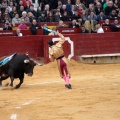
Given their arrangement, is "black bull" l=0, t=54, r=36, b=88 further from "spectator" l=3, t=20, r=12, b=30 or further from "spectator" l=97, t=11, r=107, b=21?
"spectator" l=97, t=11, r=107, b=21

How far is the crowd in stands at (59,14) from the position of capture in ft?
66.9

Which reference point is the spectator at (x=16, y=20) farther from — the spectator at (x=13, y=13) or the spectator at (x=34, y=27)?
the spectator at (x=34, y=27)

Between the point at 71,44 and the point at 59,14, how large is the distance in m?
1.69

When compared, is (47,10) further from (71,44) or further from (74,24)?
(71,44)

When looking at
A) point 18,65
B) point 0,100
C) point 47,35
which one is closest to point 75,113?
point 0,100

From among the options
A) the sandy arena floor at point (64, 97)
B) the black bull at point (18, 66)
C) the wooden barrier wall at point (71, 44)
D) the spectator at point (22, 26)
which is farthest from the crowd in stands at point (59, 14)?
the black bull at point (18, 66)

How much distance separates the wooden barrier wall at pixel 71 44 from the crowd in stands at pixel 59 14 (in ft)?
1.49

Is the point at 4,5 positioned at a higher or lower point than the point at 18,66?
higher

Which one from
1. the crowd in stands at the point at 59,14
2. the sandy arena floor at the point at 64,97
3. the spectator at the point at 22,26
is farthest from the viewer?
the crowd in stands at the point at 59,14

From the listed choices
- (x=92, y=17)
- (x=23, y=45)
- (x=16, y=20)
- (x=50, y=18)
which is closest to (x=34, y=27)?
(x=16, y=20)

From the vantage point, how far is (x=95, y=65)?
20281 millimetres

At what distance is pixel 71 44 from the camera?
20406mm

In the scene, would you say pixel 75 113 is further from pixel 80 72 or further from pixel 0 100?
pixel 80 72

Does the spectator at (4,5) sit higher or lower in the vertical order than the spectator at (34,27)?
higher
